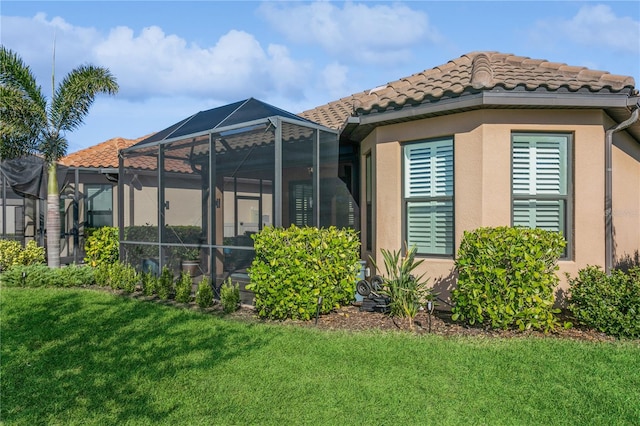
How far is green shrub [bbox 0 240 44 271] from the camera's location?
1230 centimetres

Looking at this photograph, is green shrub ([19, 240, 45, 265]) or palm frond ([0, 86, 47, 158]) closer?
palm frond ([0, 86, 47, 158])

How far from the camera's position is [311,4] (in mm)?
10453

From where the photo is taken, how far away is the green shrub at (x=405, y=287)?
22.1 feet

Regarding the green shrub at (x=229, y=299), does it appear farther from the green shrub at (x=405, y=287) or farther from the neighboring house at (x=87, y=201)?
the neighboring house at (x=87, y=201)

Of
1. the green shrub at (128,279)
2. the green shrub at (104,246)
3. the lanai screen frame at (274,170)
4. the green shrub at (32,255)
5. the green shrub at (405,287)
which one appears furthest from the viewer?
the green shrub at (32,255)

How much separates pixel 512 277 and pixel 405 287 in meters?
1.69

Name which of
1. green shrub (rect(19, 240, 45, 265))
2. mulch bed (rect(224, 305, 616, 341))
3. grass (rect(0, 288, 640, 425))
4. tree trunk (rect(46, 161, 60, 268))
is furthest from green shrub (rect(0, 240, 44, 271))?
mulch bed (rect(224, 305, 616, 341))

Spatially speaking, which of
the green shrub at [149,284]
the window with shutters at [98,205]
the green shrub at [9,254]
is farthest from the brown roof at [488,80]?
the window with shutters at [98,205]

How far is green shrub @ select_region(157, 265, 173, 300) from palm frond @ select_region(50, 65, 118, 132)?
5.04 metres

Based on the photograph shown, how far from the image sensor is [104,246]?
11812mm

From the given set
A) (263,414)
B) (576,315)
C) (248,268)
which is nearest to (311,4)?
(248,268)

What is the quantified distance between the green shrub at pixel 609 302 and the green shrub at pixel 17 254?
13.4 metres

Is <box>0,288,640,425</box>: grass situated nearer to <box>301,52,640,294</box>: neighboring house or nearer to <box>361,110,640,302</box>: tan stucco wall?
<box>361,110,640,302</box>: tan stucco wall

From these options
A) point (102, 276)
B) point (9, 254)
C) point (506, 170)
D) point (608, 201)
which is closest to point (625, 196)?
point (608, 201)
